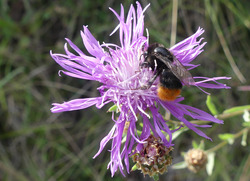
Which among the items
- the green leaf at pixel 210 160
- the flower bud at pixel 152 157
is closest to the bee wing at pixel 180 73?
the flower bud at pixel 152 157

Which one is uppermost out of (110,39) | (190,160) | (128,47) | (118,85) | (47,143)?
(110,39)

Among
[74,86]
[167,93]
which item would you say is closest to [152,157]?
[167,93]

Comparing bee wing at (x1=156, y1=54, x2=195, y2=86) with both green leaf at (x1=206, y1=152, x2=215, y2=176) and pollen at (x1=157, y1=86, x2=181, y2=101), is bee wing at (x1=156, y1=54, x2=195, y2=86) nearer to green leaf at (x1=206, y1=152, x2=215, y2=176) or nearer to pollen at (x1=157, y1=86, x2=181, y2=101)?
pollen at (x1=157, y1=86, x2=181, y2=101)

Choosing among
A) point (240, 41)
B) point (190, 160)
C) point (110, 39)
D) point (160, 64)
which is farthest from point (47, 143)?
point (240, 41)

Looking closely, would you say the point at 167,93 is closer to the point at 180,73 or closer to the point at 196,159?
the point at 180,73

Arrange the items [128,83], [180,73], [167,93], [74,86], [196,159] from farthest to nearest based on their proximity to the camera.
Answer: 1. [74,86]
2. [196,159]
3. [128,83]
4. [167,93]
5. [180,73]

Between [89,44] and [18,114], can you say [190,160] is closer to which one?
[89,44]
